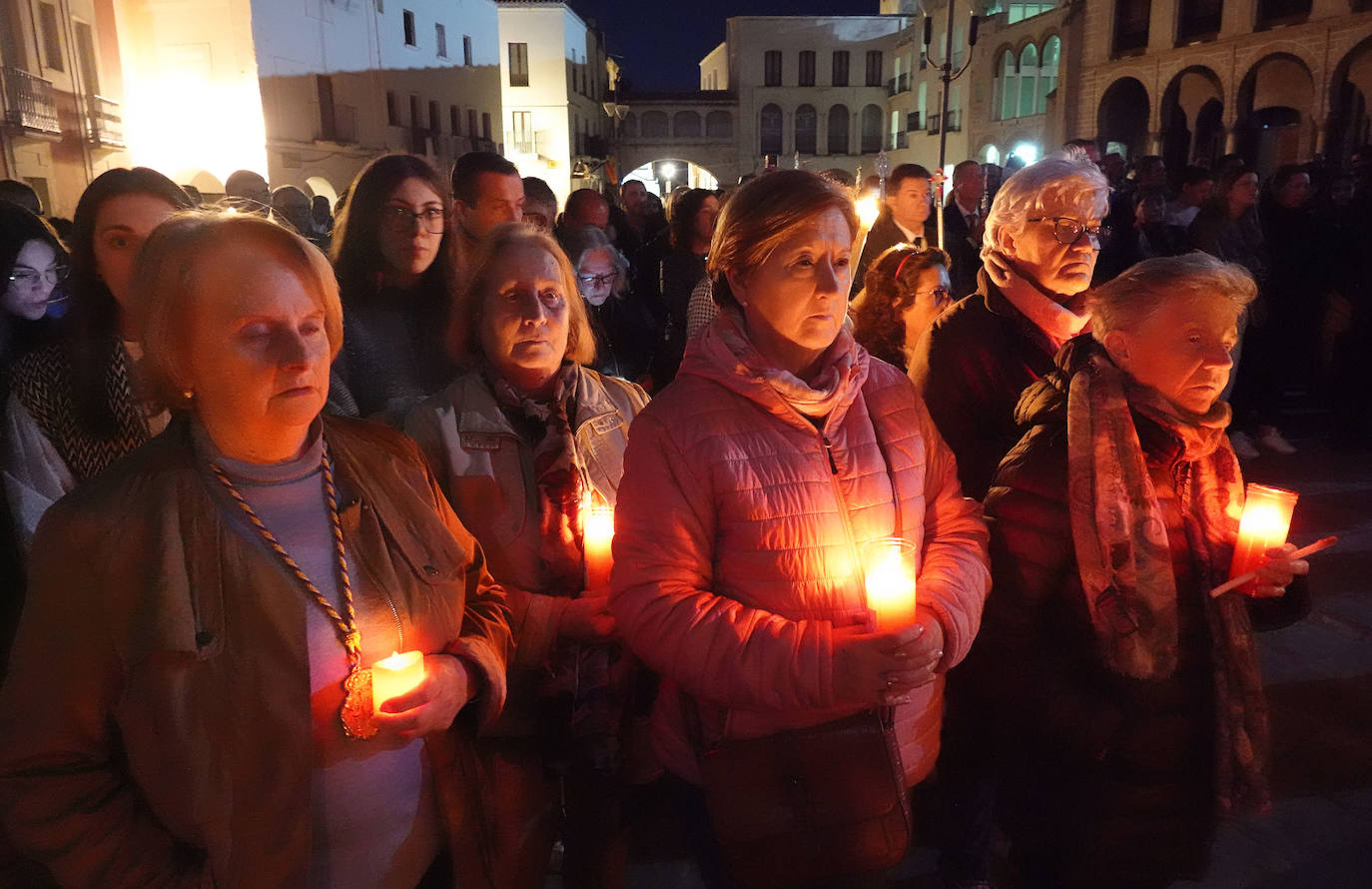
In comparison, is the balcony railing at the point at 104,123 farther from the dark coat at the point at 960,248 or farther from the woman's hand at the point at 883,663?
the woman's hand at the point at 883,663

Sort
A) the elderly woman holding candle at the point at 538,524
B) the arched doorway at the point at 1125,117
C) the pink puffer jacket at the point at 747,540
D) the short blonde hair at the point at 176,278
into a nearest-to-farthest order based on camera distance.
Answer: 1. the short blonde hair at the point at 176,278
2. the pink puffer jacket at the point at 747,540
3. the elderly woman holding candle at the point at 538,524
4. the arched doorway at the point at 1125,117

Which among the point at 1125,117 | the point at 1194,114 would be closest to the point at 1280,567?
the point at 1194,114

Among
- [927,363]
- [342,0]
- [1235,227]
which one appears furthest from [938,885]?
[342,0]

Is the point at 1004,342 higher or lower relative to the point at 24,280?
lower

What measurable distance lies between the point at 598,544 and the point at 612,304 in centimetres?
354

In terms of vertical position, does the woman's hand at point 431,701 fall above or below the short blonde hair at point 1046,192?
below

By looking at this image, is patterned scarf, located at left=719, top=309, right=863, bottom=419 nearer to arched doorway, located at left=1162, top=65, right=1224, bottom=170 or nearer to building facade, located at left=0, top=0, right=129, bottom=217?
building facade, located at left=0, top=0, right=129, bottom=217

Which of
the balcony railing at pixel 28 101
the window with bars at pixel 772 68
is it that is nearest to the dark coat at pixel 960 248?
the balcony railing at pixel 28 101

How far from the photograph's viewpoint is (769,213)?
1.81m

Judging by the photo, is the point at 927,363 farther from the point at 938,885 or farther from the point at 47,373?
the point at 47,373

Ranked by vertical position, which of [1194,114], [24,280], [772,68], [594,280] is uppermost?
[772,68]

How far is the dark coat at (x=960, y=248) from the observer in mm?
6832

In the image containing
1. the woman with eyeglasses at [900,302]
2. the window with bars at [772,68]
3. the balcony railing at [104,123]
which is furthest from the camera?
the window with bars at [772,68]

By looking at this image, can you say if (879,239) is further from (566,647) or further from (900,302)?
(566,647)
